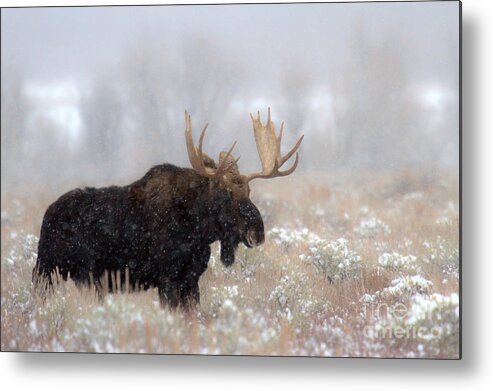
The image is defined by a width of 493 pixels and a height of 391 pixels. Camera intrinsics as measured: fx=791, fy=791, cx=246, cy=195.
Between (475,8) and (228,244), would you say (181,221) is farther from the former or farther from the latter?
(475,8)

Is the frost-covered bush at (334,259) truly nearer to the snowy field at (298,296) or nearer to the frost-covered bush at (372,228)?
the snowy field at (298,296)

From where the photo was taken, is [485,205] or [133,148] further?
[133,148]

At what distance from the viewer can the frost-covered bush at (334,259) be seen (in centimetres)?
541

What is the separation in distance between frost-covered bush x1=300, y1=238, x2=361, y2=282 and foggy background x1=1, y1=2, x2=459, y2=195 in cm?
56

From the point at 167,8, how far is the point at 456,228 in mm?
2462

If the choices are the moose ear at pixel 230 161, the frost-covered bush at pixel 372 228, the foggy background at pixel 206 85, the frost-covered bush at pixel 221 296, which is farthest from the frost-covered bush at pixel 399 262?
the moose ear at pixel 230 161

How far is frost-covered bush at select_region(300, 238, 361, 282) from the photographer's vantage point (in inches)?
213

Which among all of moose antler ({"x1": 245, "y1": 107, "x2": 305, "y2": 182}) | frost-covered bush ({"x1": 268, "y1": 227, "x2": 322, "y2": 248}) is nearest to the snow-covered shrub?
frost-covered bush ({"x1": 268, "y1": 227, "x2": 322, "y2": 248})

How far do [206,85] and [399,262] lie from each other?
1.80 metres

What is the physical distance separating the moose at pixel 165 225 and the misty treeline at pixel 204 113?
0.14m

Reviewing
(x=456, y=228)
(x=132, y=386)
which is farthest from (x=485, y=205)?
(x=132, y=386)

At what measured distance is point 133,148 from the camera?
549cm

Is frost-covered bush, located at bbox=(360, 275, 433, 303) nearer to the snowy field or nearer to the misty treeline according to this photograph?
the snowy field

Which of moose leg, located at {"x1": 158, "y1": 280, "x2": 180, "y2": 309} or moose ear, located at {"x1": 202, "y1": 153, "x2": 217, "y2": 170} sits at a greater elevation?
moose ear, located at {"x1": 202, "y1": 153, "x2": 217, "y2": 170}
